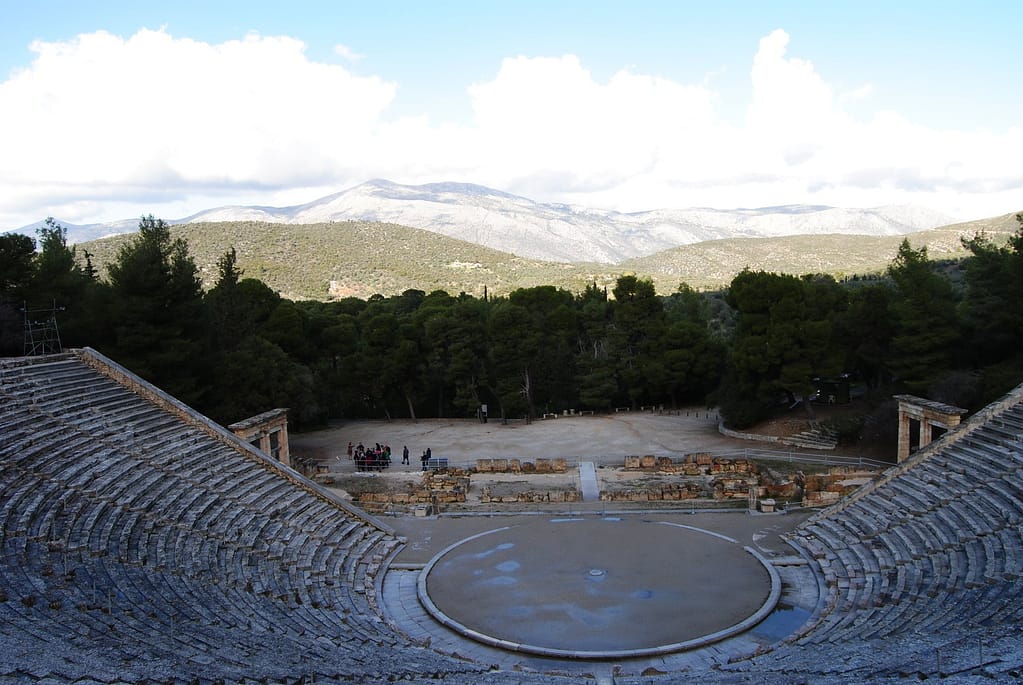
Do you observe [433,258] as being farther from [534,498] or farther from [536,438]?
[534,498]

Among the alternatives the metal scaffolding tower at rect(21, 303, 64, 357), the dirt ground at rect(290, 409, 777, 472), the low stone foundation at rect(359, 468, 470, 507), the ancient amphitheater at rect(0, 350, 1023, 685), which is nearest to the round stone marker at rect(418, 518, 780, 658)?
the ancient amphitheater at rect(0, 350, 1023, 685)

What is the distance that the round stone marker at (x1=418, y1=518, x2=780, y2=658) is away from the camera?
1300 cm

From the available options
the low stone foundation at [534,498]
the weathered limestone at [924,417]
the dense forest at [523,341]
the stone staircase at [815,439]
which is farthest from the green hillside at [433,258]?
the weathered limestone at [924,417]

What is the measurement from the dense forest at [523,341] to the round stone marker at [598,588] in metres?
13.0

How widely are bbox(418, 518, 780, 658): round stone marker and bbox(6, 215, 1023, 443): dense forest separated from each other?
1298 centimetres

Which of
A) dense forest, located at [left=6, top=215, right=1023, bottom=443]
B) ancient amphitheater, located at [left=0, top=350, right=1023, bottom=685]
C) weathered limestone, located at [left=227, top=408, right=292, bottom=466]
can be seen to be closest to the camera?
ancient amphitheater, located at [left=0, top=350, right=1023, bottom=685]

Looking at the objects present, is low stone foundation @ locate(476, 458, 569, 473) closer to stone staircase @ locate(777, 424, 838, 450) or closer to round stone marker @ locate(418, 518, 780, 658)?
round stone marker @ locate(418, 518, 780, 658)

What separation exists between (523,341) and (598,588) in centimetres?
2259

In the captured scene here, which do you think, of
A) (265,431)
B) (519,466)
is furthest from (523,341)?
(265,431)

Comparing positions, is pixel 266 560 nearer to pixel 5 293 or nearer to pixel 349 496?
pixel 349 496

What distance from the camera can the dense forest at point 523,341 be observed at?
25.1 m

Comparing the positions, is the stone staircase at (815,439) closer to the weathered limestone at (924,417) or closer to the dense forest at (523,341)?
the dense forest at (523,341)

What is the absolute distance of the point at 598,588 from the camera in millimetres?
14953

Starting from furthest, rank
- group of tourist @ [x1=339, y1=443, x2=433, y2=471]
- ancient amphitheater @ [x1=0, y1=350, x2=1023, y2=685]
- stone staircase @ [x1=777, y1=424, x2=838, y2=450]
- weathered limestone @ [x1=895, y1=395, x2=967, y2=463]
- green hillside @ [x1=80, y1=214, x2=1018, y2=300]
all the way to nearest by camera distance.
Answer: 1. green hillside @ [x1=80, y1=214, x2=1018, y2=300]
2. stone staircase @ [x1=777, y1=424, x2=838, y2=450]
3. group of tourist @ [x1=339, y1=443, x2=433, y2=471]
4. weathered limestone @ [x1=895, y1=395, x2=967, y2=463]
5. ancient amphitheater @ [x1=0, y1=350, x2=1023, y2=685]
